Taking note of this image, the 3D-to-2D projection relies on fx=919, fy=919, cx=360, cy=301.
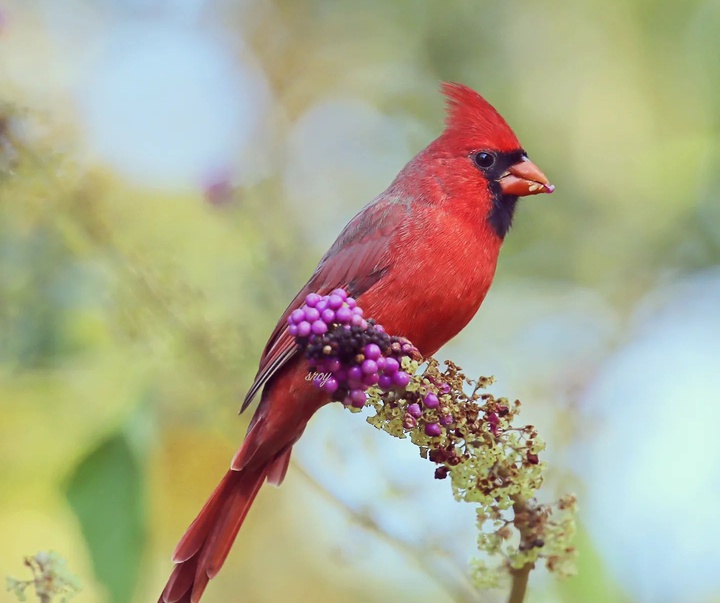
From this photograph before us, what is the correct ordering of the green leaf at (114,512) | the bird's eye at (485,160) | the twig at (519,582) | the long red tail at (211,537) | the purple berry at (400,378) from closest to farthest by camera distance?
the twig at (519,582) < the purple berry at (400,378) < the long red tail at (211,537) < the green leaf at (114,512) < the bird's eye at (485,160)

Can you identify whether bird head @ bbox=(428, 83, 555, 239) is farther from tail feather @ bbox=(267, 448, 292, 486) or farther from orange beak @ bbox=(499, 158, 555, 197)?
tail feather @ bbox=(267, 448, 292, 486)

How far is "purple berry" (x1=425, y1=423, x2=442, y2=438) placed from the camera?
133 centimetres

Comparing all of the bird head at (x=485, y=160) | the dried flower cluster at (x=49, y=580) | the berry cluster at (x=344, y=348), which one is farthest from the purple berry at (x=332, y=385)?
the bird head at (x=485, y=160)

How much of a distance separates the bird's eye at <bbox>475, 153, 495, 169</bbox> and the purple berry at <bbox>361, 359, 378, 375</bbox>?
787 millimetres

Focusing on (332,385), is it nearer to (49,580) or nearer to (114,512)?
(49,580)

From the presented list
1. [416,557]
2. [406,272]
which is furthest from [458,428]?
[416,557]

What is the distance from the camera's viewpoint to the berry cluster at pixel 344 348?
1.27 meters

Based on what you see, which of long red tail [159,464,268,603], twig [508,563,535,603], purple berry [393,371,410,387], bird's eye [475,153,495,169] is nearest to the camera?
twig [508,563,535,603]

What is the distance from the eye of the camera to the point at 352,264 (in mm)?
1843

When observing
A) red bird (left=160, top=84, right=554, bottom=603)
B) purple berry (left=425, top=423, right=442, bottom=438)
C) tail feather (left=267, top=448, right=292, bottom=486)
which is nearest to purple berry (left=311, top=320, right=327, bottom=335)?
purple berry (left=425, top=423, right=442, bottom=438)

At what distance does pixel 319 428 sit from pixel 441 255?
0.69m

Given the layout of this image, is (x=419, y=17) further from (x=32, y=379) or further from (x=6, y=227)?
(x=32, y=379)

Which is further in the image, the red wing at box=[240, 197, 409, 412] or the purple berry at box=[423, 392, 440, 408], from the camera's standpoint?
the red wing at box=[240, 197, 409, 412]

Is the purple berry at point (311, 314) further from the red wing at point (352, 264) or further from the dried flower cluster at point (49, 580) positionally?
the dried flower cluster at point (49, 580)
